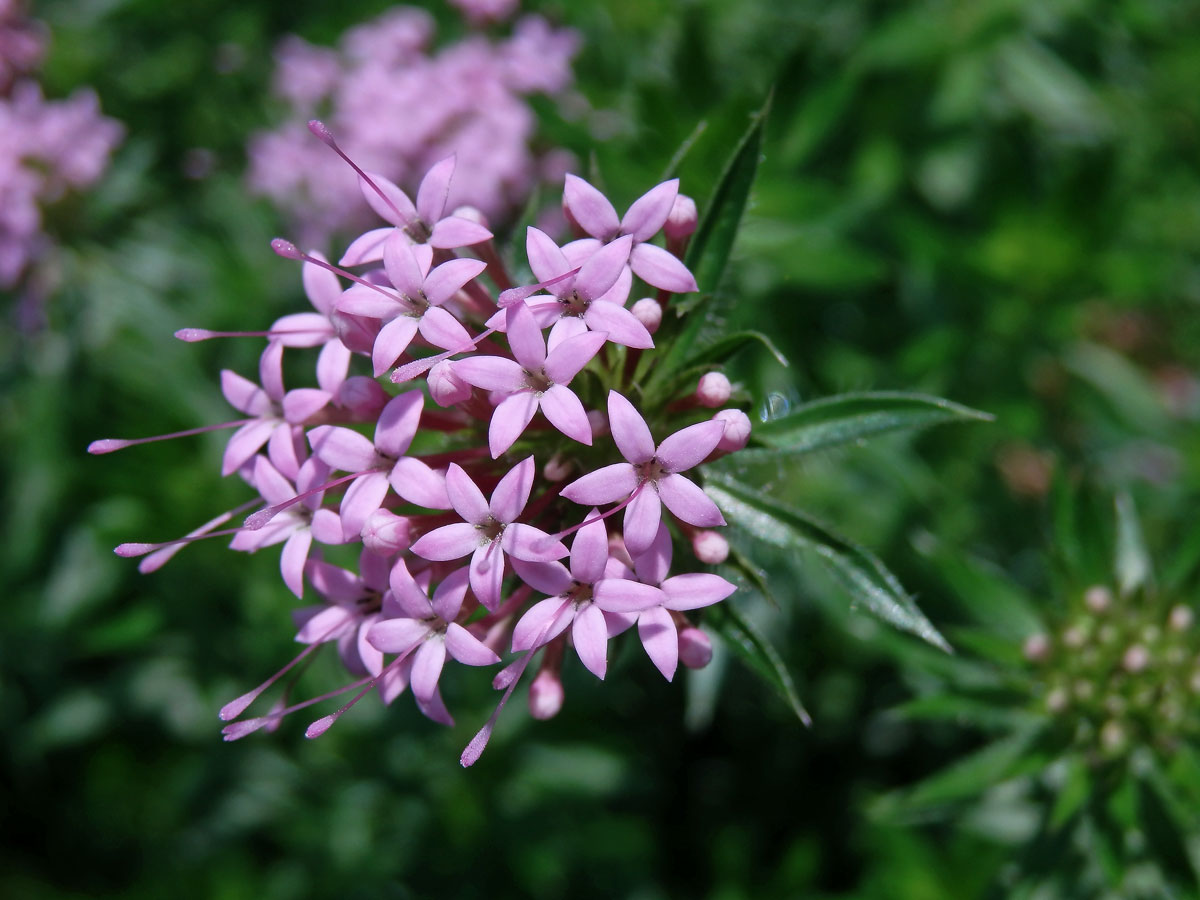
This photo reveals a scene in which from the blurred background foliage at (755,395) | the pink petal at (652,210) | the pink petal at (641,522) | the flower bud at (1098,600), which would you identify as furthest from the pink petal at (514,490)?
the flower bud at (1098,600)

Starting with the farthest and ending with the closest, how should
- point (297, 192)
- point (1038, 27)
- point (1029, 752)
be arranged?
1. point (297, 192)
2. point (1038, 27)
3. point (1029, 752)

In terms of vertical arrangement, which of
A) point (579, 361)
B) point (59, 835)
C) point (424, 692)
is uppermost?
point (579, 361)

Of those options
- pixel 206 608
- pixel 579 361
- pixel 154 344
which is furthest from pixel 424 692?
pixel 154 344

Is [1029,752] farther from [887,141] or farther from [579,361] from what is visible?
[887,141]

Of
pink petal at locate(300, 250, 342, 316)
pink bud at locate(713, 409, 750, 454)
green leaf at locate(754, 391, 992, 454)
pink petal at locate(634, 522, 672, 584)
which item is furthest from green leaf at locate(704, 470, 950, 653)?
pink petal at locate(300, 250, 342, 316)

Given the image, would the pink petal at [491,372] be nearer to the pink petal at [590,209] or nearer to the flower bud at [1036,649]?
the pink petal at [590,209]

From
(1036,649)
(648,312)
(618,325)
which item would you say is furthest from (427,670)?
(1036,649)

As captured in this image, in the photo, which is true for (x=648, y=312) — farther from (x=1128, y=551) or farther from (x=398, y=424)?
(x=1128, y=551)
